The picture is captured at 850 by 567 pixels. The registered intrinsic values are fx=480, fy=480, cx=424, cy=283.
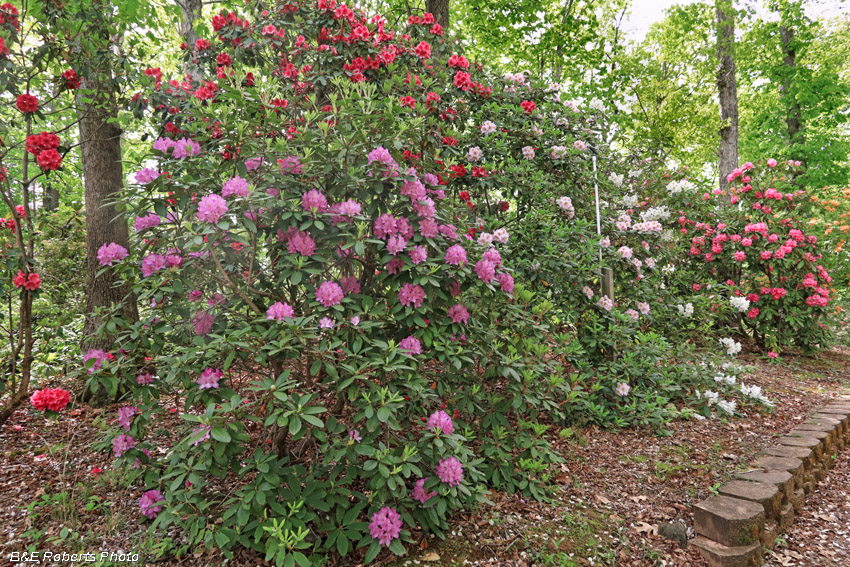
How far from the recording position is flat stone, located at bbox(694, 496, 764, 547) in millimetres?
2324

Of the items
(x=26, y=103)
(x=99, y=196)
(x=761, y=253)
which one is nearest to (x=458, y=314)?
(x=26, y=103)

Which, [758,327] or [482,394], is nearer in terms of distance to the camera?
[482,394]

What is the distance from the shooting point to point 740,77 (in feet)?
40.8

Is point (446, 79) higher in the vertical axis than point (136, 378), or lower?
higher

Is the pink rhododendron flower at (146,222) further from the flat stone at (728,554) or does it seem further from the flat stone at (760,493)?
the flat stone at (760,493)

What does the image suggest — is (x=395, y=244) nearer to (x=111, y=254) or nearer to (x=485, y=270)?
(x=485, y=270)

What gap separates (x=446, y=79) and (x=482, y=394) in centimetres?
231

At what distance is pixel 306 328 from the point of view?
1946mm

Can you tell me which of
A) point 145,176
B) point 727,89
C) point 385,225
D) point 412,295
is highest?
point 727,89

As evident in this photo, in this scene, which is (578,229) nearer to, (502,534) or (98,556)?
(502,534)

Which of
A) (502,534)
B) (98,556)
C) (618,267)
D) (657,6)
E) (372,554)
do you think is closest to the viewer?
(372,554)

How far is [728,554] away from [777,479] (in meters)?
0.86

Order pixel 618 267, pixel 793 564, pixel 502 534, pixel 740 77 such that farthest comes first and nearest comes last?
1. pixel 740 77
2. pixel 618 267
3. pixel 793 564
4. pixel 502 534

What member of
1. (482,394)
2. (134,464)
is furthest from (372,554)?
(134,464)
